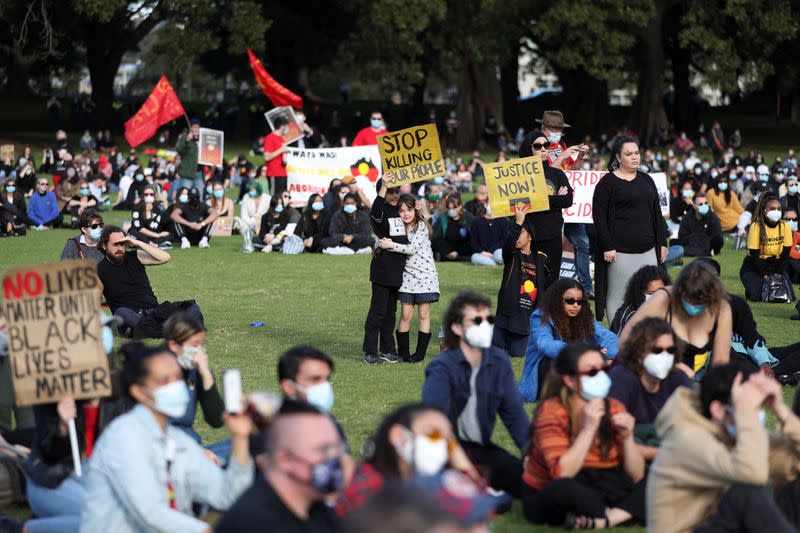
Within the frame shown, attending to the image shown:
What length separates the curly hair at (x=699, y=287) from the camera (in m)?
8.51

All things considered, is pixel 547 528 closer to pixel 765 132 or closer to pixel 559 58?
pixel 559 58

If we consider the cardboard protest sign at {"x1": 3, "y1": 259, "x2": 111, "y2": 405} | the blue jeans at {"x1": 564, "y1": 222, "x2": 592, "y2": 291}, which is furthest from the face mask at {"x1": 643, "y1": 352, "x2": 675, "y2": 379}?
the blue jeans at {"x1": 564, "y1": 222, "x2": 592, "y2": 291}

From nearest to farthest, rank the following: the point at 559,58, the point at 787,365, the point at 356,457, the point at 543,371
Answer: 1. the point at 356,457
2. the point at 543,371
3. the point at 787,365
4. the point at 559,58

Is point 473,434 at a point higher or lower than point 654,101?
lower

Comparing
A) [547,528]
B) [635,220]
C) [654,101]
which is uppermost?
[654,101]

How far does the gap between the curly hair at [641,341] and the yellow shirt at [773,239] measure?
9.88 metres

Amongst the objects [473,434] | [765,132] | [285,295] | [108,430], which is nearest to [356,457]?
[473,434]

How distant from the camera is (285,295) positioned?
58.3 ft

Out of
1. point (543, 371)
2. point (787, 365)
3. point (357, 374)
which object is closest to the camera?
point (543, 371)

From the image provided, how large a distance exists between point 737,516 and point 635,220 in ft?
21.8

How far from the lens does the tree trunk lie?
155ft

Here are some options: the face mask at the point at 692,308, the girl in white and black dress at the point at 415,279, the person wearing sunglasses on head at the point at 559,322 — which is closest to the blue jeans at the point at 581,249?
the girl in white and black dress at the point at 415,279

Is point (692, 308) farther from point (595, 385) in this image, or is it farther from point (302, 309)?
point (302, 309)

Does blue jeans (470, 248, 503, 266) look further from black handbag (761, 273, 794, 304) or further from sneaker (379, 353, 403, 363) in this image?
sneaker (379, 353, 403, 363)
